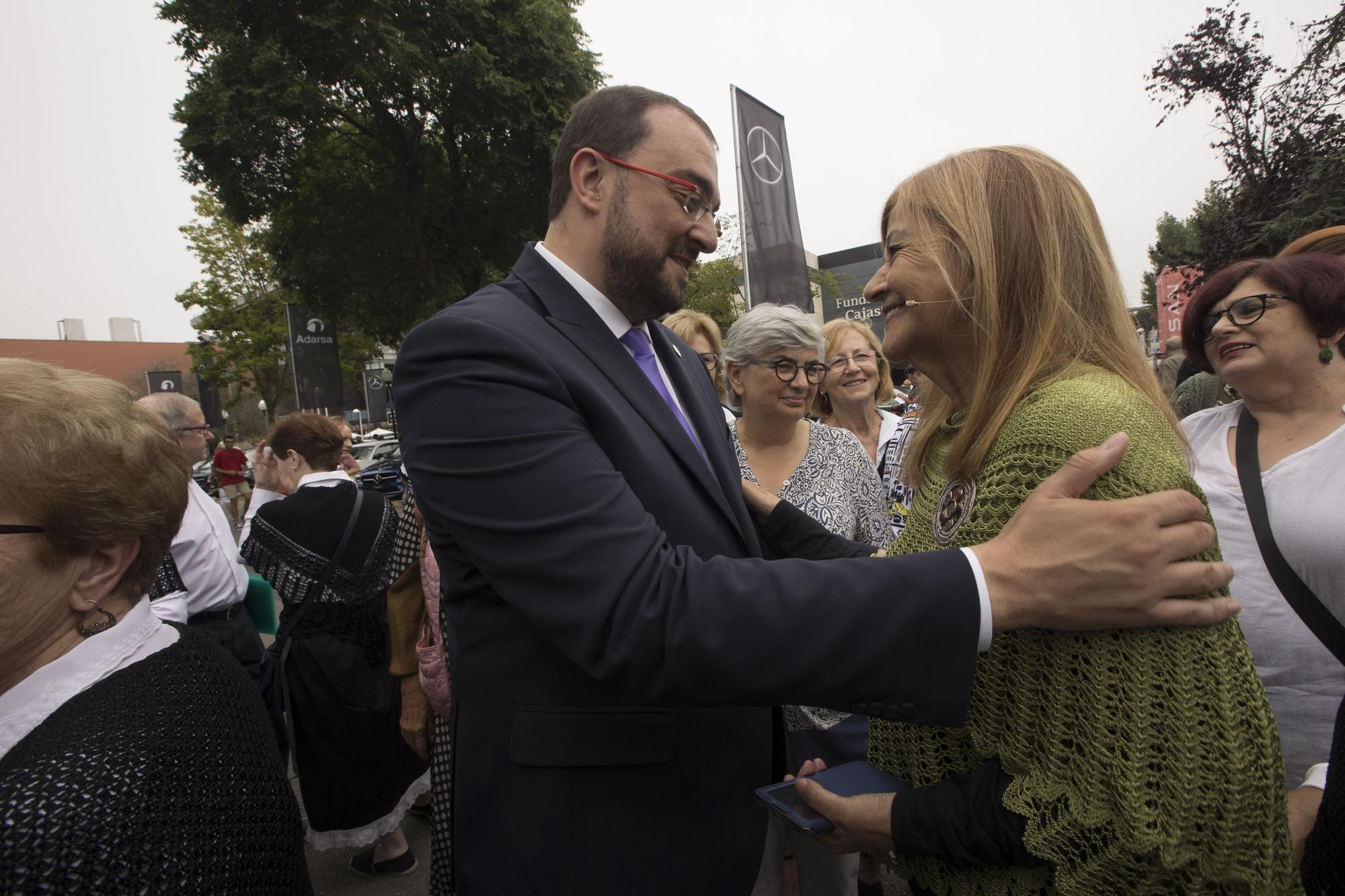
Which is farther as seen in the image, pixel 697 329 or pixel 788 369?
pixel 697 329

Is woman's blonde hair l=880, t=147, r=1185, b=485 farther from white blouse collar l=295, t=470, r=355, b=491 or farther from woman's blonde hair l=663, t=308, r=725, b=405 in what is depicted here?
white blouse collar l=295, t=470, r=355, b=491

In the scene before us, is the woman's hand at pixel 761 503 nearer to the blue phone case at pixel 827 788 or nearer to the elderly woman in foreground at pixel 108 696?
the blue phone case at pixel 827 788

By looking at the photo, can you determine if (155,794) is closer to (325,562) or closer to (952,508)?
(952,508)

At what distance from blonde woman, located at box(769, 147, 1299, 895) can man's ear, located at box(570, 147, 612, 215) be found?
62 centimetres

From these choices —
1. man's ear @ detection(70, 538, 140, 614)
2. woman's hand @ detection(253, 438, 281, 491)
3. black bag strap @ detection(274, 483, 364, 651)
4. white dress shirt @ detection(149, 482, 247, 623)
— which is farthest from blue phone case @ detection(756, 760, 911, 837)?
woman's hand @ detection(253, 438, 281, 491)

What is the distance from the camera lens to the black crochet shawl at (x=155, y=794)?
106 centimetres

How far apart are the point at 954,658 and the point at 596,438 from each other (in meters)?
0.68

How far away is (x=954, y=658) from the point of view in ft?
3.39

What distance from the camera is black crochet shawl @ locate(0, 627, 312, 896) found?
1063mm

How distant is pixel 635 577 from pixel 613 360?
53cm

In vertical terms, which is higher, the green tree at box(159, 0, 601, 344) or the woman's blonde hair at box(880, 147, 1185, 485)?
the green tree at box(159, 0, 601, 344)

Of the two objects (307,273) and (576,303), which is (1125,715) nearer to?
(576,303)

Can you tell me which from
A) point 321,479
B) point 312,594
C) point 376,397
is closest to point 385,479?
point 376,397

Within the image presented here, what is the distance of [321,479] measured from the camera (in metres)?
3.77
